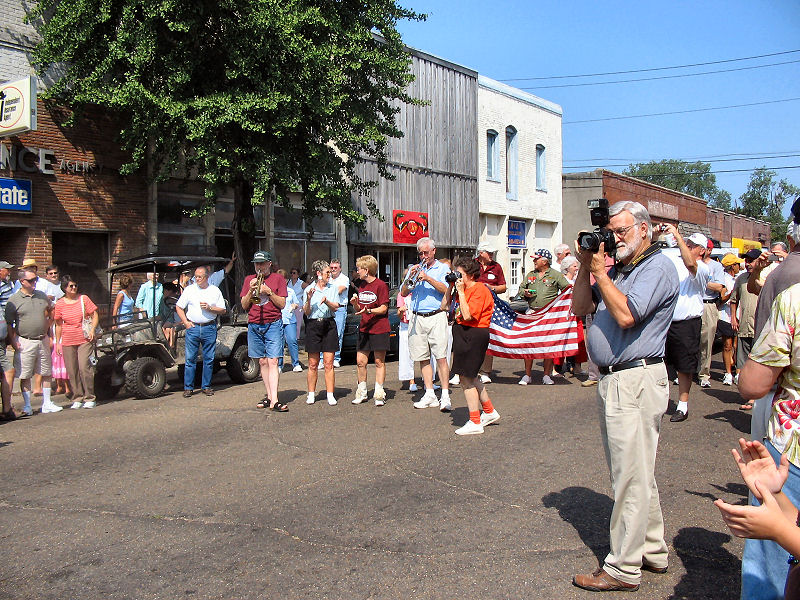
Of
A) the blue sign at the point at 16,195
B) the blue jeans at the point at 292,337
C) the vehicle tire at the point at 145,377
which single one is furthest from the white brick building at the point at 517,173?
the vehicle tire at the point at 145,377

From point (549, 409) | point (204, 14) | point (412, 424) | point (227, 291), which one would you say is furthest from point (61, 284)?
point (549, 409)

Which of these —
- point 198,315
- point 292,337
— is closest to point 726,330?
point 292,337

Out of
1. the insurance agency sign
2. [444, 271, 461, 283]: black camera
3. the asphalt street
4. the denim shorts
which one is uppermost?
the insurance agency sign

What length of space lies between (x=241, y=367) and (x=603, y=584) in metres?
9.14

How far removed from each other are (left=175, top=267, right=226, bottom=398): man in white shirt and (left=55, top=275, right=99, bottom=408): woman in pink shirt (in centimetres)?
131

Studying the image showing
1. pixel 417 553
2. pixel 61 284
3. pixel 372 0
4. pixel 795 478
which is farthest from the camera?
pixel 372 0

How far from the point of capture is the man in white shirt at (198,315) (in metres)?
10.5

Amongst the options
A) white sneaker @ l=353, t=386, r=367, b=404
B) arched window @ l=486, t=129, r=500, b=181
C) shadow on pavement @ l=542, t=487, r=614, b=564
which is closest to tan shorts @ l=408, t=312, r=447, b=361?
white sneaker @ l=353, t=386, r=367, b=404

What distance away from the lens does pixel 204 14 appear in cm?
1366

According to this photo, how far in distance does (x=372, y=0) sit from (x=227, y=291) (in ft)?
23.9

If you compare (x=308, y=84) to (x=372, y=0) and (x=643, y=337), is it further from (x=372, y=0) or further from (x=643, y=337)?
(x=643, y=337)

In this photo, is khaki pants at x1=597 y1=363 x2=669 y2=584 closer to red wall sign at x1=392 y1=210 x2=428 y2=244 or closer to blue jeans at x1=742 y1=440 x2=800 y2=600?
blue jeans at x1=742 y1=440 x2=800 y2=600

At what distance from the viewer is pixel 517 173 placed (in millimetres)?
31453

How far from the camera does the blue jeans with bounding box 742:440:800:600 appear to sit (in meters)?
2.81
